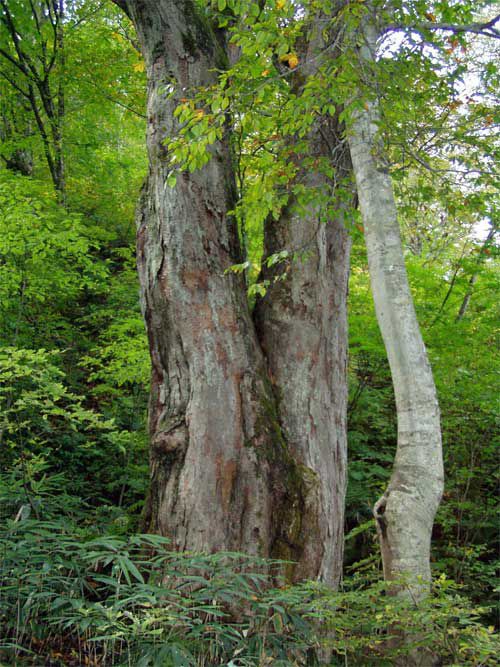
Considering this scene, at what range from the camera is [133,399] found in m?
7.14

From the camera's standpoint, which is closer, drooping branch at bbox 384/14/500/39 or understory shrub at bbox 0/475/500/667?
understory shrub at bbox 0/475/500/667

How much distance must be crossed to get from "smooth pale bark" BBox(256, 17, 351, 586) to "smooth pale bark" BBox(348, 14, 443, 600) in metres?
0.46

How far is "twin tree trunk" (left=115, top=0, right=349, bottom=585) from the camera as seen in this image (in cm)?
356

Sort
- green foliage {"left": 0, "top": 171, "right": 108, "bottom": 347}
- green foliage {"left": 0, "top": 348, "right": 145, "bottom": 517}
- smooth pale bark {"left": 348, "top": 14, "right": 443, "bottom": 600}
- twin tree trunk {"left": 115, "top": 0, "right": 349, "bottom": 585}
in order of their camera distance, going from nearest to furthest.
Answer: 1. smooth pale bark {"left": 348, "top": 14, "right": 443, "bottom": 600}
2. twin tree trunk {"left": 115, "top": 0, "right": 349, "bottom": 585}
3. green foliage {"left": 0, "top": 171, "right": 108, "bottom": 347}
4. green foliage {"left": 0, "top": 348, "right": 145, "bottom": 517}

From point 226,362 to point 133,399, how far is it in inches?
145

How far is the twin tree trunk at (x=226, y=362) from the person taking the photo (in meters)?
3.56

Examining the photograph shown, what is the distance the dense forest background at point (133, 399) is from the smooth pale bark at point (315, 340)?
29 centimetres

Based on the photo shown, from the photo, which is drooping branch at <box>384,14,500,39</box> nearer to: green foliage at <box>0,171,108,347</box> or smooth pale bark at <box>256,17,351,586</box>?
smooth pale bark at <box>256,17,351,586</box>

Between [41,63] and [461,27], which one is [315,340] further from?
[41,63]

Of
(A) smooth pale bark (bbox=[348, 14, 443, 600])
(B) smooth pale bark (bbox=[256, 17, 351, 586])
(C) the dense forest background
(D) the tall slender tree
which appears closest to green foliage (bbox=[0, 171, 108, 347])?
(C) the dense forest background

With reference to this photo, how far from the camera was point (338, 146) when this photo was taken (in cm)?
436

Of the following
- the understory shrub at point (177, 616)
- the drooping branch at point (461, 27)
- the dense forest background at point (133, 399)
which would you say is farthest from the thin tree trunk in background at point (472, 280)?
the understory shrub at point (177, 616)

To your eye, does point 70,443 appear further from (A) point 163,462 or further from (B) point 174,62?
(B) point 174,62

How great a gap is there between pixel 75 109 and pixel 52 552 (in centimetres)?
1017
